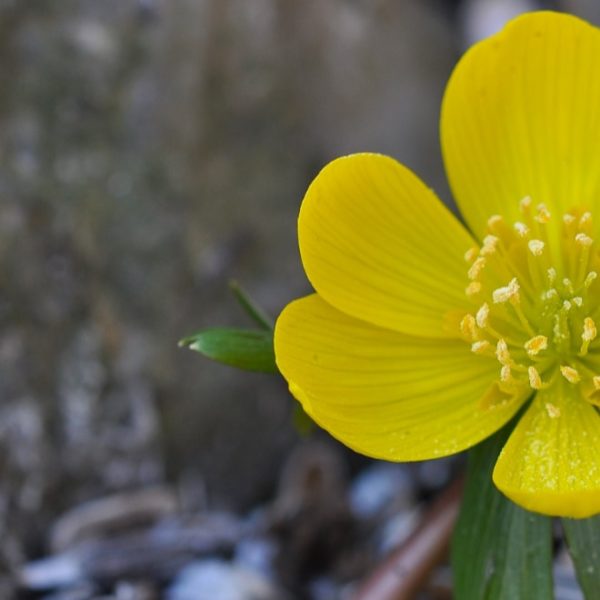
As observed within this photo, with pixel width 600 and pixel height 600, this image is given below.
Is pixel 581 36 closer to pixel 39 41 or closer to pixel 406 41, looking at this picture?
pixel 39 41

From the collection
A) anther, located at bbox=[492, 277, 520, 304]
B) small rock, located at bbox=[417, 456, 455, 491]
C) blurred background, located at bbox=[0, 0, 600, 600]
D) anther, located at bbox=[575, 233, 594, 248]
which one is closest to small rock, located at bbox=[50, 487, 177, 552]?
blurred background, located at bbox=[0, 0, 600, 600]

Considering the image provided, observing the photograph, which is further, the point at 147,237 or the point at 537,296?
the point at 147,237

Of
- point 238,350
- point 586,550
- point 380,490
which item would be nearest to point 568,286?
point 586,550

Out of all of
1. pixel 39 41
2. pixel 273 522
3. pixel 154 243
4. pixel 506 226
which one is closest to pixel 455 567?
pixel 506 226

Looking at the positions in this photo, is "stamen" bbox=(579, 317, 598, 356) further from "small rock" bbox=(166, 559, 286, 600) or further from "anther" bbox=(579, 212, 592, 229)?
"small rock" bbox=(166, 559, 286, 600)

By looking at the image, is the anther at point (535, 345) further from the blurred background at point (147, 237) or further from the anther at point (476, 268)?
the blurred background at point (147, 237)

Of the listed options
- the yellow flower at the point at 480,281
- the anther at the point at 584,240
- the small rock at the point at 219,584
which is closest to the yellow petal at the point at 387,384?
the yellow flower at the point at 480,281

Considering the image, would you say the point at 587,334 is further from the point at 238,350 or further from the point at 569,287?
the point at 238,350
